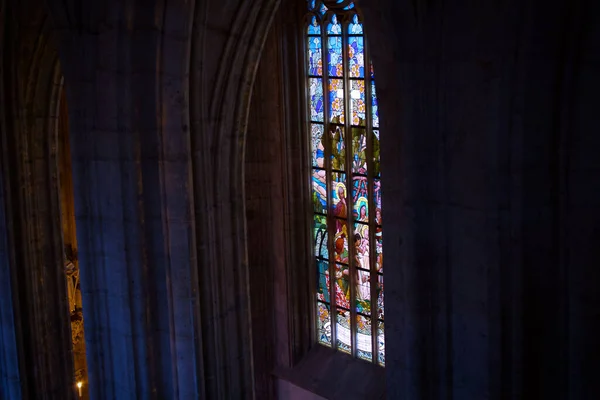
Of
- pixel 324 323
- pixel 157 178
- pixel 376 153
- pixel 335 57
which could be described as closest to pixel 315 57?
pixel 335 57

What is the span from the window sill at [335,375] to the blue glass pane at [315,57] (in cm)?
384

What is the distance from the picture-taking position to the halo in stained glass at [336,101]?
1080 centimetres

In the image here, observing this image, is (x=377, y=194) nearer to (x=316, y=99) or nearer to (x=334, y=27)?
(x=316, y=99)

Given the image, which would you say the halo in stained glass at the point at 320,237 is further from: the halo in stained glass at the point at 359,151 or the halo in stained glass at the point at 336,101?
the halo in stained glass at the point at 336,101

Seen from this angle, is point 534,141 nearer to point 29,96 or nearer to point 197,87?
point 197,87

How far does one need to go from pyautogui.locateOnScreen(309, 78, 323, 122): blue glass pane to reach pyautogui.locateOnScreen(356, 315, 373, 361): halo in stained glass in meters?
2.74

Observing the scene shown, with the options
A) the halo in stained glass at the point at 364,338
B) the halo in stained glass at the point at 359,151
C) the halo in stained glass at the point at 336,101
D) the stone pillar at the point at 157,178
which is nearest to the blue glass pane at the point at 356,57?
the halo in stained glass at the point at 336,101

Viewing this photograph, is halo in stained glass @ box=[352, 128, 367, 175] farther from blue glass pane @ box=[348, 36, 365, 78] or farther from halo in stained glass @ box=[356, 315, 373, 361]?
halo in stained glass @ box=[356, 315, 373, 361]

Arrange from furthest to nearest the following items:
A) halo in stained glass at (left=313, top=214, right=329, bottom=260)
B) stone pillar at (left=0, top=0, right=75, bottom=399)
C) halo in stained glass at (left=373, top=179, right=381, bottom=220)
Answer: halo in stained glass at (left=313, top=214, right=329, bottom=260)
halo in stained glass at (left=373, top=179, right=381, bottom=220)
stone pillar at (left=0, top=0, right=75, bottom=399)

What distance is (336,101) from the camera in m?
10.9

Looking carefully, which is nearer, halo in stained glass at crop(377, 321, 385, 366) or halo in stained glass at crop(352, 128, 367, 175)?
halo in stained glass at crop(352, 128, 367, 175)

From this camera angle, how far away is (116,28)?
754cm

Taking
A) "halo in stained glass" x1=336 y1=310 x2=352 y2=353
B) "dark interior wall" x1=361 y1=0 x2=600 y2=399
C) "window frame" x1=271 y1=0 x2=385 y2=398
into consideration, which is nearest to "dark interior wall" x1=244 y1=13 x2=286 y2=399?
"window frame" x1=271 y1=0 x2=385 y2=398

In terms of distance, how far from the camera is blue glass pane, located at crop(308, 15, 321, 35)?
10805 mm
